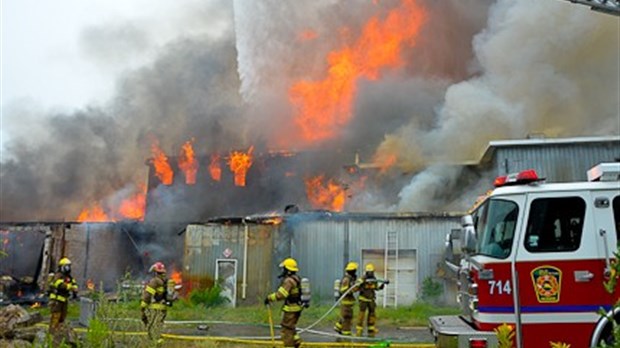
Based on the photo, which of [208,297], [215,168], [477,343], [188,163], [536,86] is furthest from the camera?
[188,163]

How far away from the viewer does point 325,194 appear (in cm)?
3025

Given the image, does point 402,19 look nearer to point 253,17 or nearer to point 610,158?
point 253,17

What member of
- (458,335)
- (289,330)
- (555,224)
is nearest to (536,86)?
(289,330)

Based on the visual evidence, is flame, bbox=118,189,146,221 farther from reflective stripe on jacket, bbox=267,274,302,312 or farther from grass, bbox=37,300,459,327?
reflective stripe on jacket, bbox=267,274,302,312

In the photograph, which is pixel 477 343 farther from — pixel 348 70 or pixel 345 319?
pixel 348 70

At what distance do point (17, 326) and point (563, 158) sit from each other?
19.2 meters

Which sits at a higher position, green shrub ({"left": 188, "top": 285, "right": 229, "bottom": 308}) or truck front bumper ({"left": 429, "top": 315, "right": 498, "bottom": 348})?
truck front bumper ({"left": 429, "top": 315, "right": 498, "bottom": 348})

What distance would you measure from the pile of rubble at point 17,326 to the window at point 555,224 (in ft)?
30.9

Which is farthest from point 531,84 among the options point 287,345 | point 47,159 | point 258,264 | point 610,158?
point 47,159

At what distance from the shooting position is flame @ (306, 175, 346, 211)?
28536mm

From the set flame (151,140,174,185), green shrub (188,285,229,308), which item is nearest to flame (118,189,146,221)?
flame (151,140,174,185)

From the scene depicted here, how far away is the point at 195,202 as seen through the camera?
3597 centimetres

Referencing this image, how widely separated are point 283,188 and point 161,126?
12359 mm

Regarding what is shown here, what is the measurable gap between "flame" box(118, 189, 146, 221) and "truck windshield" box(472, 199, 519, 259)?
1345 inches
